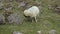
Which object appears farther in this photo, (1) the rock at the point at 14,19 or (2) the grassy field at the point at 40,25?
(1) the rock at the point at 14,19

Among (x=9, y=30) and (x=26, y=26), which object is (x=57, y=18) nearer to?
(x=26, y=26)

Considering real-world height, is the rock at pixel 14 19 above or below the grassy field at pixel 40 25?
above

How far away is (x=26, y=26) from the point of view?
8609 mm

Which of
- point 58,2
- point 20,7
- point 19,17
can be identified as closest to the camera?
point 19,17

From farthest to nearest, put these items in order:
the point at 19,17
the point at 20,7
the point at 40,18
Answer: the point at 20,7 → the point at 40,18 → the point at 19,17

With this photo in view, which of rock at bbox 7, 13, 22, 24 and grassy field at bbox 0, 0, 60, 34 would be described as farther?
rock at bbox 7, 13, 22, 24

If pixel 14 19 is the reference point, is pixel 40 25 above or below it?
below

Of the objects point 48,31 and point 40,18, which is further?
point 40,18

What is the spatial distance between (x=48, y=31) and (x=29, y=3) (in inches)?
115

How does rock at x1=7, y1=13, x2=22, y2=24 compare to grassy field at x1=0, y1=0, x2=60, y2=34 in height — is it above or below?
above

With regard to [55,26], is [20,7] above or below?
above

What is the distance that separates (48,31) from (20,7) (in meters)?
2.52

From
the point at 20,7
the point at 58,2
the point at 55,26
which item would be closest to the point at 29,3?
the point at 20,7

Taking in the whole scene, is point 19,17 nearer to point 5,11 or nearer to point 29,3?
point 5,11
